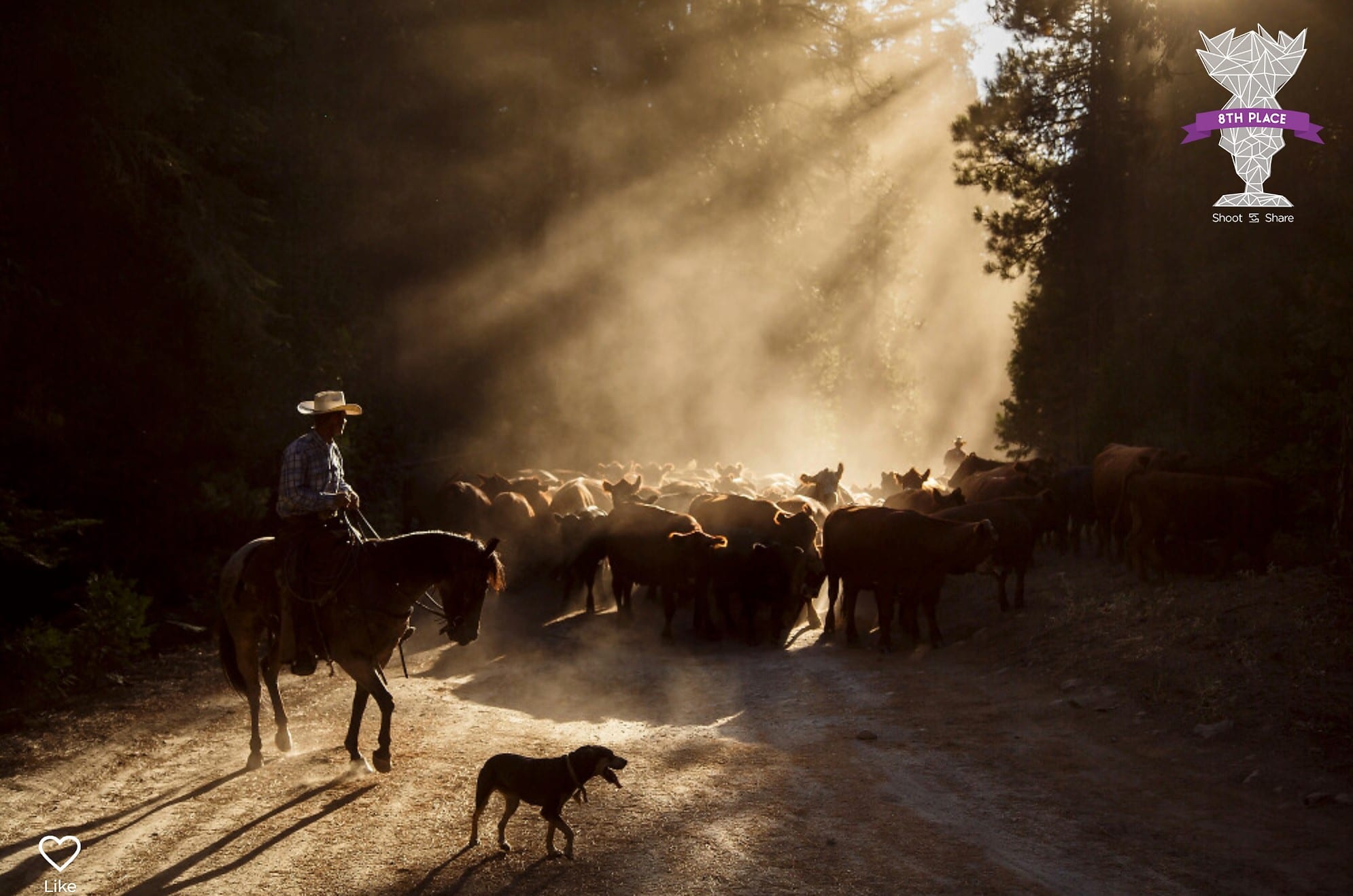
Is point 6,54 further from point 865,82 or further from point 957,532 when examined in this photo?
point 865,82

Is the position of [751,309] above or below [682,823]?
above

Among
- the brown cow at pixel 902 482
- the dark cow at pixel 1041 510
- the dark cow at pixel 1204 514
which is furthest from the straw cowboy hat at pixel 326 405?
the brown cow at pixel 902 482

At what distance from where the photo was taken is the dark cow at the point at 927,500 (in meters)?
19.8

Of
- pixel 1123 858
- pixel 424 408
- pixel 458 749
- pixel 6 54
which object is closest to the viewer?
pixel 1123 858

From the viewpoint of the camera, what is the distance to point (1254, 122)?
19.0 meters

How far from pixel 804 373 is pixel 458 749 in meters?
37.9

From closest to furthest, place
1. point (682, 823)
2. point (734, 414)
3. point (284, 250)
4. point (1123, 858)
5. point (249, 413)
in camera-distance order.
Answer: point (1123, 858) → point (682, 823) → point (249, 413) → point (284, 250) → point (734, 414)

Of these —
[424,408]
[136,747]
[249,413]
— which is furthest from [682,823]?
[424,408]

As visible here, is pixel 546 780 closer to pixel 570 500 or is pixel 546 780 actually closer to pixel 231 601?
pixel 231 601

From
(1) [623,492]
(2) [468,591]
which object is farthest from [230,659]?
(1) [623,492]

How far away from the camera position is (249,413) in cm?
1883

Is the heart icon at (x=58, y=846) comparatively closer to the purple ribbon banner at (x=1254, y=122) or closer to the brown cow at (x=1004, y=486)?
the brown cow at (x=1004, y=486)

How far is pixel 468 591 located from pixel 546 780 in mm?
2235

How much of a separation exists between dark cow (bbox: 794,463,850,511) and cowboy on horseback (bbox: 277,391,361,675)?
15.7 m
